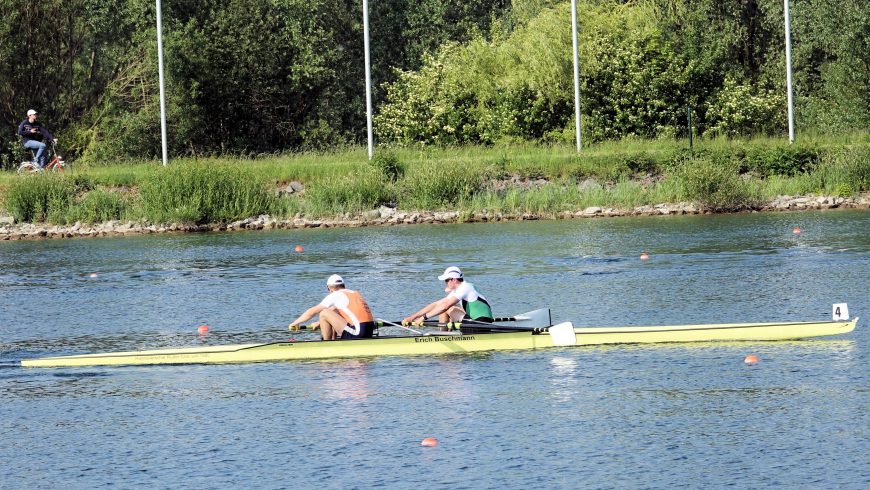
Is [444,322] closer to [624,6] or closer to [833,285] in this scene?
[833,285]

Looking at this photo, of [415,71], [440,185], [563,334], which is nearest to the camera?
[563,334]

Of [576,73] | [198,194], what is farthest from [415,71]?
[198,194]

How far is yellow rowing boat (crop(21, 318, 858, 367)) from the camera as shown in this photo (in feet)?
76.6

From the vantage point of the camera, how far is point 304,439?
60.2ft

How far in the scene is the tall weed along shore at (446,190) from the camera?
166 feet

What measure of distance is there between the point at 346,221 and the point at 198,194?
548 centimetres

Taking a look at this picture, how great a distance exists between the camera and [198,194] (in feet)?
168

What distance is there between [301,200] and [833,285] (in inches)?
1038

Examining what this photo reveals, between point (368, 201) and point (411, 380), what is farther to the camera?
point (368, 201)

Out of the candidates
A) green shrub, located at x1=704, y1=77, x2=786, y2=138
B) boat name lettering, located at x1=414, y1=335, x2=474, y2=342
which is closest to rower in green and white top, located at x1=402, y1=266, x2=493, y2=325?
boat name lettering, located at x1=414, y1=335, x2=474, y2=342

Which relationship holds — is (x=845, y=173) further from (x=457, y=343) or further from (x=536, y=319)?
(x=457, y=343)

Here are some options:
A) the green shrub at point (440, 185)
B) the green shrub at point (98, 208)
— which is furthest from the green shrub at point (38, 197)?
the green shrub at point (440, 185)

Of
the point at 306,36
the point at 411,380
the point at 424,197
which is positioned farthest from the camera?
the point at 306,36

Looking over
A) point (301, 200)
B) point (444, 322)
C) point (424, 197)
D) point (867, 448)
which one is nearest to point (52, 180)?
point (301, 200)
